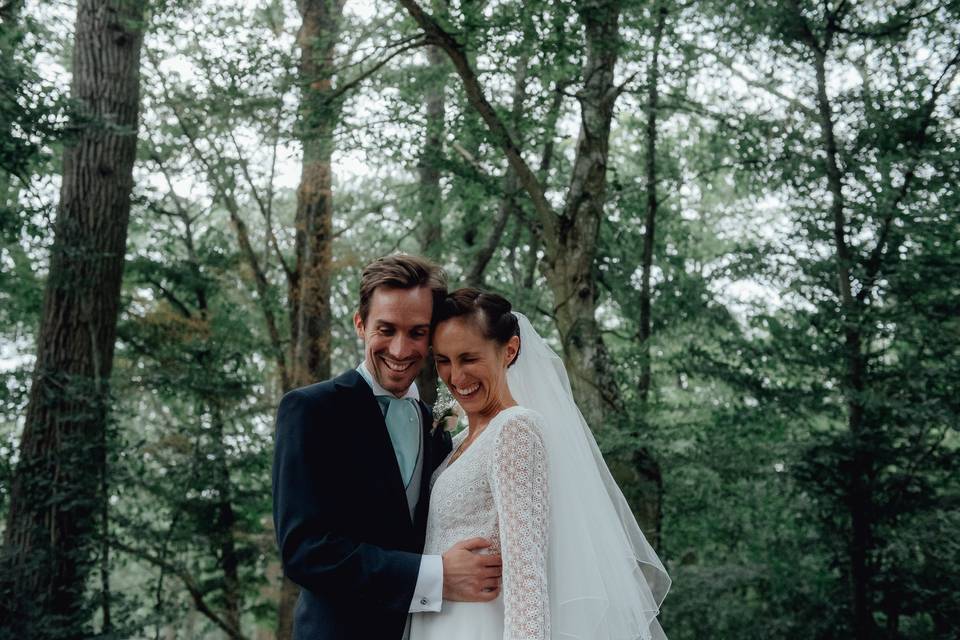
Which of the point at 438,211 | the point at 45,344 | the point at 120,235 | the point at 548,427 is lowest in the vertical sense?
the point at 548,427

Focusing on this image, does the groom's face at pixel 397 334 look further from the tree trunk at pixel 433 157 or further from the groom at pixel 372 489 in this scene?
the tree trunk at pixel 433 157

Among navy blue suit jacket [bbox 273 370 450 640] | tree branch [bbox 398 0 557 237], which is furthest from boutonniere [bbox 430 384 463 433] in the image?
tree branch [bbox 398 0 557 237]

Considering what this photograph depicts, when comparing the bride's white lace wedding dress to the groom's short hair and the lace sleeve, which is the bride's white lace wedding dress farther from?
the groom's short hair

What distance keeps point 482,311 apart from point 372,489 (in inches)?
27.3

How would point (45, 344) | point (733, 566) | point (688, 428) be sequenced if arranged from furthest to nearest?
point (45, 344)
point (733, 566)
point (688, 428)

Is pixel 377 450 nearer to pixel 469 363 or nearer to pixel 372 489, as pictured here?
pixel 372 489

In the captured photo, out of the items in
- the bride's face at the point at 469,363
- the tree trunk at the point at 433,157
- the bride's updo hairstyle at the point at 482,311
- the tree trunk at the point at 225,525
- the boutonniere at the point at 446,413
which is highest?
the tree trunk at the point at 433,157

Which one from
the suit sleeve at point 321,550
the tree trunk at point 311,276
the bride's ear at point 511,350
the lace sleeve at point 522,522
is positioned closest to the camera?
the lace sleeve at point 522,522

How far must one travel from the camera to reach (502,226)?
32.0 ft

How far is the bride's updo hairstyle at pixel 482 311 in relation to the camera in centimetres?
272

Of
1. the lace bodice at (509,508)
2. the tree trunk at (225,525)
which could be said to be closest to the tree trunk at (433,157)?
the tree trunk at (225,525)

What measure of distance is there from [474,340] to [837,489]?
4.78 meters

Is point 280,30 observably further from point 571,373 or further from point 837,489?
point 837,489

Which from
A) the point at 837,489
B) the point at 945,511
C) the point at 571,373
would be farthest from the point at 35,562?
the point at 945,511
